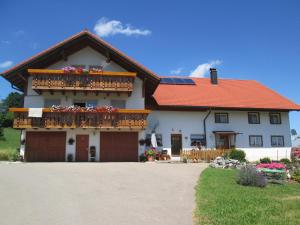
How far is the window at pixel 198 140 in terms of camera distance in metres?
27.7

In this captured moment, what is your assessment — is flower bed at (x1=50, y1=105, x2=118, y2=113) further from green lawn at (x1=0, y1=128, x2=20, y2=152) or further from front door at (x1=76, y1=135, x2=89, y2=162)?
green lawn at (x1=0, y1=128, x2=20, y2=152)

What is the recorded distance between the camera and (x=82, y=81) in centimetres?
2416

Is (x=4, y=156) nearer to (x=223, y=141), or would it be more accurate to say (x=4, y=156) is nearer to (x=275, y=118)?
(x=223, y=141)

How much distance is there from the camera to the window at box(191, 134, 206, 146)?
27.7m

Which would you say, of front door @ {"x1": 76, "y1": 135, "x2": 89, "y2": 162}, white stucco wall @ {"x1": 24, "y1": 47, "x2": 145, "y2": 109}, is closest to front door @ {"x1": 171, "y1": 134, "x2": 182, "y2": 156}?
white stucco wall @ {"x1": 24, "y1": 47, "x2": 145, "y2": 109}

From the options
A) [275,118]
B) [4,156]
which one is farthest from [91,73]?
A: [275,118]

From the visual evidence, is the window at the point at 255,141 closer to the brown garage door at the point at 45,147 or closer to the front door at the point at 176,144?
the front door at the point at 176,144

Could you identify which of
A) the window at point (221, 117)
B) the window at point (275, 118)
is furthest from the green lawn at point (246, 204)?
the window at point (275, 118)

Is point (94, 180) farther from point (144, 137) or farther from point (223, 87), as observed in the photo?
point (223, 87)

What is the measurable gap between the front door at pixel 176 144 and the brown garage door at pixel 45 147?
9139 mm

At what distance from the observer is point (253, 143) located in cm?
2911

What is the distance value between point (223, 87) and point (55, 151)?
1861 cm

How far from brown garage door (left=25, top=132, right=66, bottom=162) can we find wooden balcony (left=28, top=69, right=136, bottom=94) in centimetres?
348

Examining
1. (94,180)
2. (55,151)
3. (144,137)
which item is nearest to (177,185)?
(94,180)
